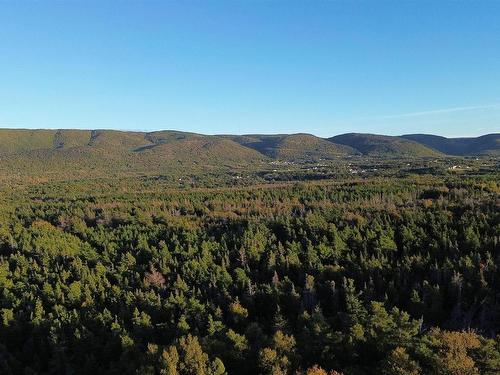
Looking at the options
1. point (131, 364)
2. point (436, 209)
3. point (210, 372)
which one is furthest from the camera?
point (436, 209)

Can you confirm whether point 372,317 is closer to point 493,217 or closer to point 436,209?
point 493,217

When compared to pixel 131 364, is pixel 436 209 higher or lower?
higher

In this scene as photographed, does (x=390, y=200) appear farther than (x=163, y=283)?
Yes

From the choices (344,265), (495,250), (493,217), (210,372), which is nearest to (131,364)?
(210,372)

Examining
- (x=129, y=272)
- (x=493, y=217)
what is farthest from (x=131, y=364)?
(x=493, y=217)

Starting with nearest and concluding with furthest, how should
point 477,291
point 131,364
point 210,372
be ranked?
point 210,372
point 131,364
point 477,291

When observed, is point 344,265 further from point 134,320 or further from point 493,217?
point 134,320
